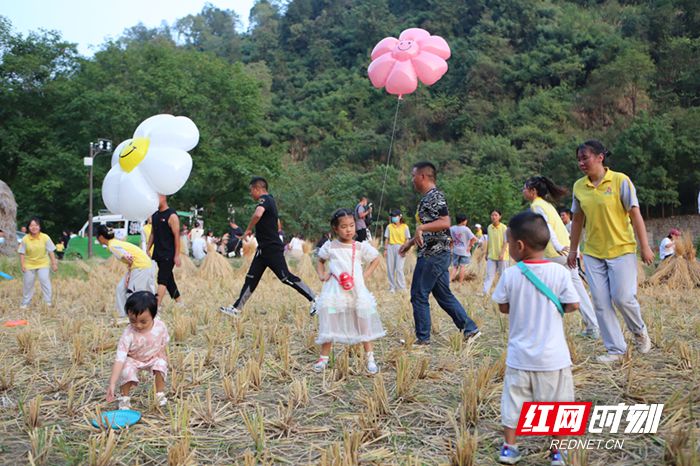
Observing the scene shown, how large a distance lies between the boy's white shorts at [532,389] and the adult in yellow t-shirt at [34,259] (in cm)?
682

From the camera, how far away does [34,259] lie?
7719 mm

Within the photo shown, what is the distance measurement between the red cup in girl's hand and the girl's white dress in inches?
1.1

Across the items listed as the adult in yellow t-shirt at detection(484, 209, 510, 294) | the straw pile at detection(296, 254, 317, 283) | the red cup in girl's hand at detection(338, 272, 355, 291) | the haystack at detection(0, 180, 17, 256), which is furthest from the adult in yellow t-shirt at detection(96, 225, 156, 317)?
the haystack at detection(0, 180, 17, 256)

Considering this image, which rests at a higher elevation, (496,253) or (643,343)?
(496,253)

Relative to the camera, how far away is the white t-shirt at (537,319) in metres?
2.61

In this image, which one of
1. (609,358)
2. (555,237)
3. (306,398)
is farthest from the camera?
(555,237)

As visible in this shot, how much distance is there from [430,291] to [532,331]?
89.0 inches

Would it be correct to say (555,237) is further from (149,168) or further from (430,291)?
(149,168)

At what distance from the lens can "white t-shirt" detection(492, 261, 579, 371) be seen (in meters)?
2.61

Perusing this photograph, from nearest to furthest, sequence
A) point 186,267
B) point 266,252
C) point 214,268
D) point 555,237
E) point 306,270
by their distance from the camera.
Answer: point 555,237, point 266,252, point 214,268, point 306,270, point 186,267

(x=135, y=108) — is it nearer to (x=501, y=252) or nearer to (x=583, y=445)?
(x=501, y=252)

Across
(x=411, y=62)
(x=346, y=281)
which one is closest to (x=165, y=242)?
(x=346, y=281)

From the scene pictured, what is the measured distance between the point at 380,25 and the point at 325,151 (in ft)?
55.9

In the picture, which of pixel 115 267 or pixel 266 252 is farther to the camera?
pixel 115 267
